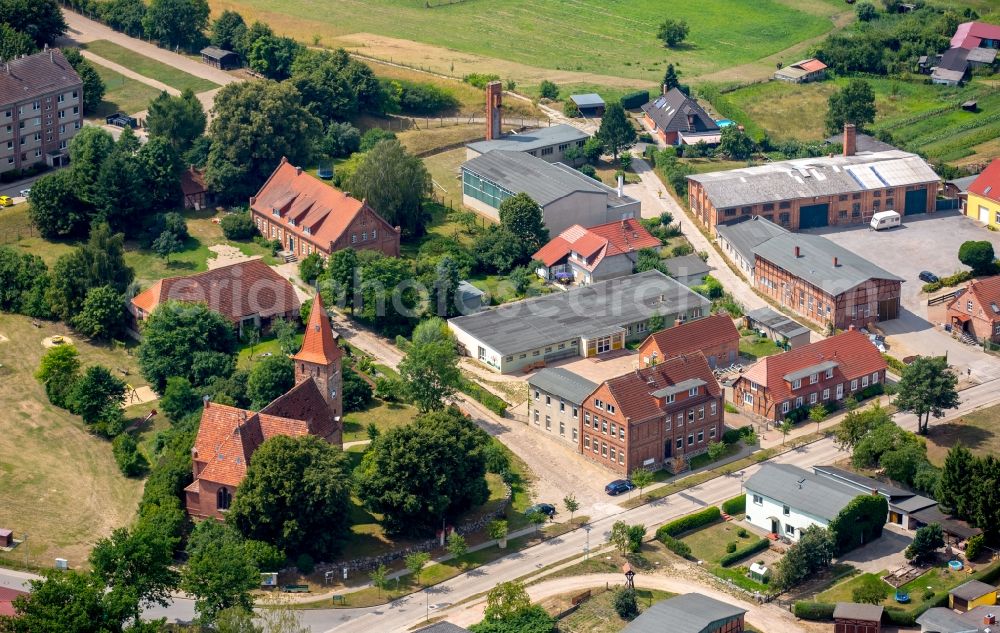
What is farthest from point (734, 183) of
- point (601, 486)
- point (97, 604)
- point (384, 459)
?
point (97, 604)

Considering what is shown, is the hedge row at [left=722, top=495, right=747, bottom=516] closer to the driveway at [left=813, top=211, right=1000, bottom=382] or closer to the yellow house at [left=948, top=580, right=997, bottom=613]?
the yellow house at [left=948, top=580, right=997, bottom=613]

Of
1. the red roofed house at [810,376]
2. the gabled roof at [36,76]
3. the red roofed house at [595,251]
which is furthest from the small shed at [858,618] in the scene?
the gabled roof at [36,76]

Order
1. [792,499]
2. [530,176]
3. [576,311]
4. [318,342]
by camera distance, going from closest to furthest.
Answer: [792,499]
[318,342]
[576,311]
[530,176]

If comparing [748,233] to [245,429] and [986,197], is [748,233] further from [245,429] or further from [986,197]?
[245,429]

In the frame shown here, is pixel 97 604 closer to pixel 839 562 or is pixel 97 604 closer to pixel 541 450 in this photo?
pixel 541 450

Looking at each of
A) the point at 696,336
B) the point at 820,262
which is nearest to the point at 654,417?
the point at 696,336

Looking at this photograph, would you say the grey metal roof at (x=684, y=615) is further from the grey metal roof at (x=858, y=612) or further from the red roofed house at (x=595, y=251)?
the red roofed house at (x=595, y=251)
